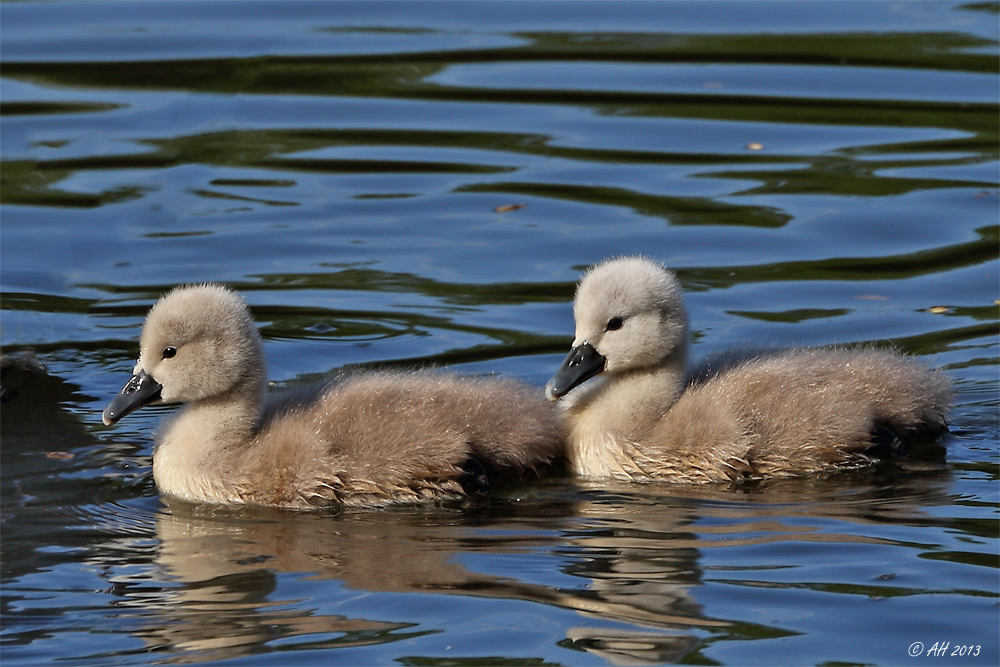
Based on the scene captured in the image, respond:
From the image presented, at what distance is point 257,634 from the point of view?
5.94 meters

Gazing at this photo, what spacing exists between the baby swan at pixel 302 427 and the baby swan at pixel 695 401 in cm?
36

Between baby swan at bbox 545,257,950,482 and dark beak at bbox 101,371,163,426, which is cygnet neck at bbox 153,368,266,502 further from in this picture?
baby swan at bbox 545,257,950,482

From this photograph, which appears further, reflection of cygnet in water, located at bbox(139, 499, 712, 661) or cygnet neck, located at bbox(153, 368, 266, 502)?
cygnet neck, located at bbox(153, 368, 266, 502)

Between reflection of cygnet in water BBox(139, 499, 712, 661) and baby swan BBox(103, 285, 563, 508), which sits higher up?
baby swan BBox(103, 285, 563, 508)

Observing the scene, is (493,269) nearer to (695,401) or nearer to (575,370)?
(575,370)

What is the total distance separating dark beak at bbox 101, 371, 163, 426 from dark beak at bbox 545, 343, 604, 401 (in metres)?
1.74

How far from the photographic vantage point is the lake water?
613 centimetres

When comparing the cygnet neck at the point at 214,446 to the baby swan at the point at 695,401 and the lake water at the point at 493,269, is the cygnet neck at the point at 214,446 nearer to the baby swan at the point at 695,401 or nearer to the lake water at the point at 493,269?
the lake water at the point at 493,269

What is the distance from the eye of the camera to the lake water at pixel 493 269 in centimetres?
613

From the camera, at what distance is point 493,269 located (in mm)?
10477

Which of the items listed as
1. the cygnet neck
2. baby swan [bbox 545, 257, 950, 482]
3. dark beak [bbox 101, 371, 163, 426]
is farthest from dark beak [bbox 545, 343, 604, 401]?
dark beak [bbox 101, 371, 163, 426]

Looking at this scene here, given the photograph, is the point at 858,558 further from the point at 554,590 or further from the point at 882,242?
the point at 882,242

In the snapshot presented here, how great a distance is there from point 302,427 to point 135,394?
775mm

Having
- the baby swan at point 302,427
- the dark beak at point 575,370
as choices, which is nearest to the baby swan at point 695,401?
the dark beak at point 575,370
